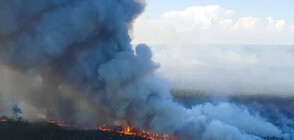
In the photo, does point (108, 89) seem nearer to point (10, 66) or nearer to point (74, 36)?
point (74, 36)

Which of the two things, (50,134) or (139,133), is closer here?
(50,134)

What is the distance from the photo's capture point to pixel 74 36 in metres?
92.3

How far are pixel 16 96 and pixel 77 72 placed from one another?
28.3m

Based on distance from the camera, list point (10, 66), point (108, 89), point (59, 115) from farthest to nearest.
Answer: point (59, 115) → point (10, 66) → point (108, 89)

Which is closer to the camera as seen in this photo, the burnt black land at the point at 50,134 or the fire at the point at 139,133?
the burnt black land at the point at 50,134

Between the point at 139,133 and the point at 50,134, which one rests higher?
the point at 50,134

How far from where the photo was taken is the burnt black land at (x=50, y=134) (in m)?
94.3

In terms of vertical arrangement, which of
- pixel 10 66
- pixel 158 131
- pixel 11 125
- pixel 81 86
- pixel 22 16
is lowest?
pixel 158 131

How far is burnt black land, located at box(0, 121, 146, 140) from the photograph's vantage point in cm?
9431

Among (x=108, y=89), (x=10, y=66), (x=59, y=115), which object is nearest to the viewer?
(x=108, y=89)

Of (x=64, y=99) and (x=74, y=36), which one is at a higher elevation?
(x=74, y=36)

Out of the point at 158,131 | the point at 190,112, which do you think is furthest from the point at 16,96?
the point at 190,112

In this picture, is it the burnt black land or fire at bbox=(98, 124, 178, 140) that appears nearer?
the burnt black land

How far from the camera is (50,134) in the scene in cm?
9762
